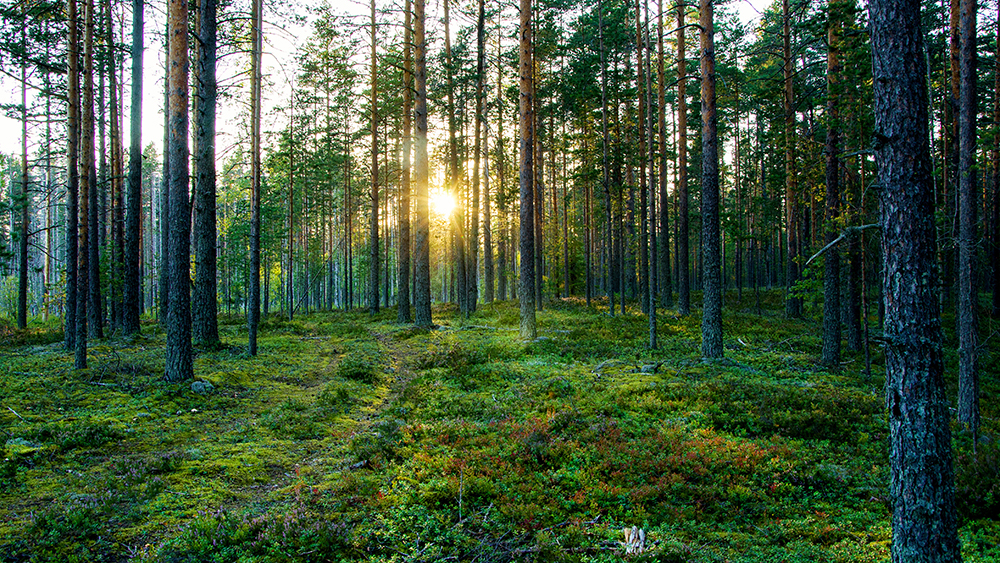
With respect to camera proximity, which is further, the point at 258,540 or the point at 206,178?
the point at 206,178

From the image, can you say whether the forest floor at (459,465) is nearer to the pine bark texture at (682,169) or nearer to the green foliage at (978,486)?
the green foliage at (978,486)

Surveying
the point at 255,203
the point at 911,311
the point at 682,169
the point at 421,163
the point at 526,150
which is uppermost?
the point at 682,169

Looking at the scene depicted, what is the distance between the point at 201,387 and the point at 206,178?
656cm

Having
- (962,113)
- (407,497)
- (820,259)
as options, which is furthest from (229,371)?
(962,113)

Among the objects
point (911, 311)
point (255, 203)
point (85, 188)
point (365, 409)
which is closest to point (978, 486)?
point (911, 311)

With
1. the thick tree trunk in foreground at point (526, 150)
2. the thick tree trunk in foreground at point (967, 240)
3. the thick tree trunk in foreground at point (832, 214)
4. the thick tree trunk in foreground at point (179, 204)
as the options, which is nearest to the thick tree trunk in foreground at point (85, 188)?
the thick tree trunk in foreground at point (179, 204)

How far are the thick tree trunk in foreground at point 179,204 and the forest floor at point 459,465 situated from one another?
78cm

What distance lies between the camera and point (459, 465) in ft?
19.1

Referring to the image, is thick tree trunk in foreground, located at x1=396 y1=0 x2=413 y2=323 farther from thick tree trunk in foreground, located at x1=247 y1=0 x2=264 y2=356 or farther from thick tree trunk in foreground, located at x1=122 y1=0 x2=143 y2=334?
thick tree trunk in foreground, located at x1=122 y1=0 x2=143 y2=334

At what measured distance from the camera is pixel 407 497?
504 cm

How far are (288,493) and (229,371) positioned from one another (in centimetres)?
721

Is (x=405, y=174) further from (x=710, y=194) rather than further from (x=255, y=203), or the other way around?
(x=710, y=194)

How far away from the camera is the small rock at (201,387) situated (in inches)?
366

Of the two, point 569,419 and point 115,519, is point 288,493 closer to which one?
point 115,519
